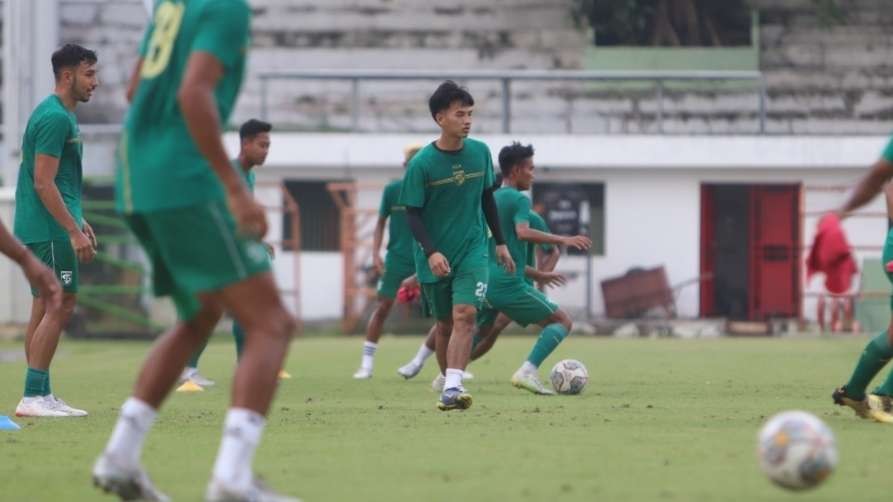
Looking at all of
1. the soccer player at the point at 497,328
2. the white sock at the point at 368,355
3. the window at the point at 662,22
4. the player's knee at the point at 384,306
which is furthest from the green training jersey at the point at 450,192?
the window at the point at 662,22

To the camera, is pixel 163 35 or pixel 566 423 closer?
pixel 163 35

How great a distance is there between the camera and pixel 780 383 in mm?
15539

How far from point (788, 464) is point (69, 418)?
575cm

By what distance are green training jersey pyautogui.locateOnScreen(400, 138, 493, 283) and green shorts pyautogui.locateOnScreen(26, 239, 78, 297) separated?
89.7 inches

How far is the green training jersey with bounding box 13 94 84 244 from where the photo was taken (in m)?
11.5

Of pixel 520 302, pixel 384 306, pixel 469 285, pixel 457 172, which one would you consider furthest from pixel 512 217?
pixel 384 306

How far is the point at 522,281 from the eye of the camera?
14141 mm

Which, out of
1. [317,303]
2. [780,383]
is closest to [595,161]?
[317,303]

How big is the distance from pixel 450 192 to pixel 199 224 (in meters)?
5.71

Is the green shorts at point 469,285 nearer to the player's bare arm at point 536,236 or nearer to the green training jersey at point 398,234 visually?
the player's bare arm at point 536,236

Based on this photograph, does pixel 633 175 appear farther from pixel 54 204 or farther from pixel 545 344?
pixel 54 204

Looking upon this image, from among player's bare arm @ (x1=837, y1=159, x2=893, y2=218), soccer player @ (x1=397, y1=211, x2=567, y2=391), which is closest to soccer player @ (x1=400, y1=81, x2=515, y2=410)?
soccer player @ (x1=397, y1=211, x2=567, y2=391)

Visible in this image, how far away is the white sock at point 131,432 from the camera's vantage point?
23.1 ft

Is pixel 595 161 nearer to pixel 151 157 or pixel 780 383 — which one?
pixel 780 383
